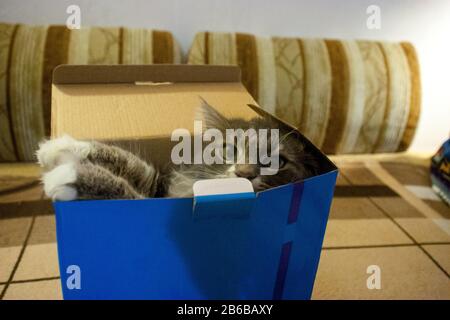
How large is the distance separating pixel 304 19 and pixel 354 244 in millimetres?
914

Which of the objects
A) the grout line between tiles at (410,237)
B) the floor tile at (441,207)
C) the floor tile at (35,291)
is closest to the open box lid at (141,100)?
the floor tile at (35,291)

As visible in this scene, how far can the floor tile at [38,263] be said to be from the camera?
78 centimetres

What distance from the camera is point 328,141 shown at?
1383 mm

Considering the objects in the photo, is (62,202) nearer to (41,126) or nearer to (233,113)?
(233,113)

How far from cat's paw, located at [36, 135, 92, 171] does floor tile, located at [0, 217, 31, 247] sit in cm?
50

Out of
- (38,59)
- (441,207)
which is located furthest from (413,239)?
(38,59)

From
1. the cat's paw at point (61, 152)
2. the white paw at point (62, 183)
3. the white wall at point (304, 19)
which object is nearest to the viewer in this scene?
the white paw at point (62, 183)

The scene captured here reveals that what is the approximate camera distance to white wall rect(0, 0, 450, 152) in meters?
1.23

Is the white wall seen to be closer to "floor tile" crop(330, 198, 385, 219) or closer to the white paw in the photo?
"floor tile" crop(330, 198, 385, 219)

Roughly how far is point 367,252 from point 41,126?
1065mm

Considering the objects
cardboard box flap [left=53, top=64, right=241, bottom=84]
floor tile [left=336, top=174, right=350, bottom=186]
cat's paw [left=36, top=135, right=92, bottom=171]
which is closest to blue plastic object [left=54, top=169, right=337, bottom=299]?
cat's paw [left=36, top=135, right=92, bottom=171]

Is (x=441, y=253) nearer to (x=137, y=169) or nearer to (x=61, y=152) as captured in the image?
(x=137, y=169)

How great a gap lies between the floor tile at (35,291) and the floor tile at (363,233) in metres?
0.65

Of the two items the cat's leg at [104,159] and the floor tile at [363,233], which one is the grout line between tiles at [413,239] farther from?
the cat's leg at [104,159]
